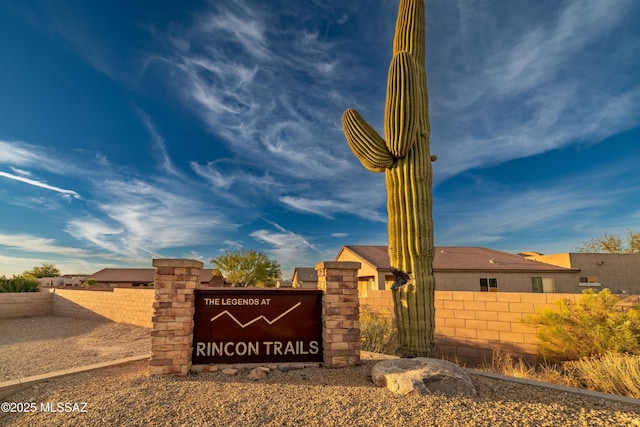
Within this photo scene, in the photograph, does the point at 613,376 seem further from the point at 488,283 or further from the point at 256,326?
the point at 488,283

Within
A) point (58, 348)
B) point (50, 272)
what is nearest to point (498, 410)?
point (58, 348)

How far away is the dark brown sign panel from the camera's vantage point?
6.25 metres

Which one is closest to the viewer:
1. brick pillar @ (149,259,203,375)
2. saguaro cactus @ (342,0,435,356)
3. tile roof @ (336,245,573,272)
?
brick pillar @ (149,259,203,375)

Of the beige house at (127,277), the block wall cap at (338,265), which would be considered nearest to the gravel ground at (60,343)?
the block wall cap at (338,265)

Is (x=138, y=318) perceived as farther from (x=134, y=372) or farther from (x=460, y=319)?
(x=460, y=319)

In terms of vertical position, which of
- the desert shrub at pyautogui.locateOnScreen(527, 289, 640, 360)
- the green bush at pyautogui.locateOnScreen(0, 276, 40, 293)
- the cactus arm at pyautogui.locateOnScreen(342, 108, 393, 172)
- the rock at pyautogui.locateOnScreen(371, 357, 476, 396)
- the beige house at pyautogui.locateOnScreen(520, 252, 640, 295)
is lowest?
the rock at pyautogui.locateOnScreen(371, 357, 476, 396)

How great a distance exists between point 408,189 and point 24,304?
67.4 feet

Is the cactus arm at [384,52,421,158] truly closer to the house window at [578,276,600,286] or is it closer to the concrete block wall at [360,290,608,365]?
the concrete block wall at [360,290,608,365]

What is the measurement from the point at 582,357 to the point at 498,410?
4.34 m

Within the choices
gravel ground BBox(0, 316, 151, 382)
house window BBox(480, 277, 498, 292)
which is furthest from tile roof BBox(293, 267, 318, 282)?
gravel ground BBox(0, 316, 151, 382)

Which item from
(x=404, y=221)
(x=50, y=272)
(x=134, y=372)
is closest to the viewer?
(x=134, y=372)

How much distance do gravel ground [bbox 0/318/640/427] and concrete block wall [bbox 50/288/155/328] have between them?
31.1 ft

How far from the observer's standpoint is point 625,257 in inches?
968

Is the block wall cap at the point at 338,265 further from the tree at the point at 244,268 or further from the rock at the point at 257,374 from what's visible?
the tree at the point at 244,268
